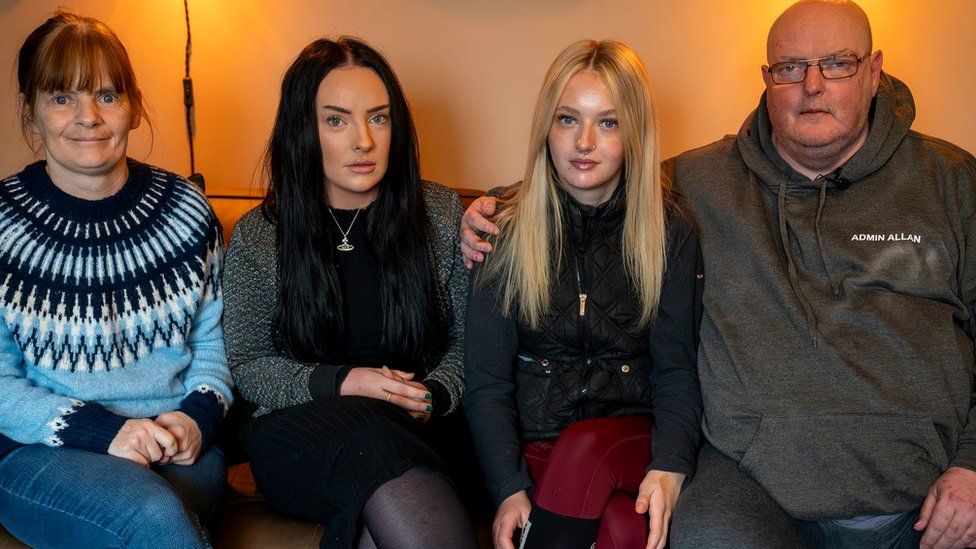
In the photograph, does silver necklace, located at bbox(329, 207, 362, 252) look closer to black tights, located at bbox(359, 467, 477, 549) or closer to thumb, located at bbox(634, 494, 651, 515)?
black tights, located at bbox(359, 467, 477, 549)

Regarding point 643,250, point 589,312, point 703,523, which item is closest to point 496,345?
point 589,312

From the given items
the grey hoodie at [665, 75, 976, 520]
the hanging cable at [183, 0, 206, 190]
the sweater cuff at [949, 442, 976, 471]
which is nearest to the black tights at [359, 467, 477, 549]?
the grey hoodie at [665, 75, 976, 520]

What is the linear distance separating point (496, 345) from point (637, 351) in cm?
28

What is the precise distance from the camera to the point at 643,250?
6.23ft

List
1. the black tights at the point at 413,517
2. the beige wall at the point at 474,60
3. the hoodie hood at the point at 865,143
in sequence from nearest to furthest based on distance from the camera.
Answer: the black tights at the point at 413,517 < the hoodie hood at the point at 865,143 < the beige wall at the point at 474,60

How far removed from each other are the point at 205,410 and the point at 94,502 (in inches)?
13.0

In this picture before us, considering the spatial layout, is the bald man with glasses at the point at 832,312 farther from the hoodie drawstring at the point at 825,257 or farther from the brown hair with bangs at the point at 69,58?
the brown hair with bangs at the point at 69,58

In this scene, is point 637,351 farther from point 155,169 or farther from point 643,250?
point 155,169

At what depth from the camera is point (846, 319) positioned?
184 centimetres

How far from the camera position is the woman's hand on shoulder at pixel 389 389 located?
1869 millimetres

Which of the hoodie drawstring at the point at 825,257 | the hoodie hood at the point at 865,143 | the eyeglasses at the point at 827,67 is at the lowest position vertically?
the hoodie drawstring at the point at 825,257

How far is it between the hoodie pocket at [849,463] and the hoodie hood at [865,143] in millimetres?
488

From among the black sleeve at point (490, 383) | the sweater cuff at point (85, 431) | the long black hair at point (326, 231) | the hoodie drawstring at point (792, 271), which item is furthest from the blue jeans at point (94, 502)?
the hoodie drawstring at point (792, 271)

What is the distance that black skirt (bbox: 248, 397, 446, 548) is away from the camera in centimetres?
163
